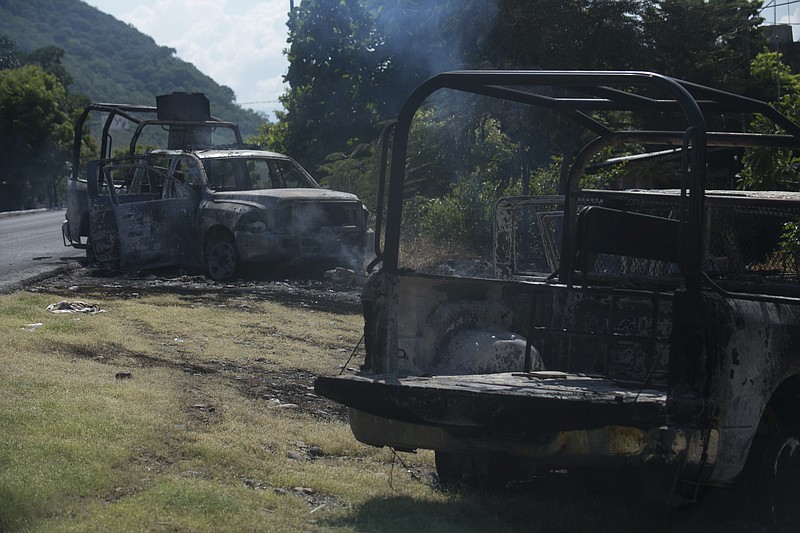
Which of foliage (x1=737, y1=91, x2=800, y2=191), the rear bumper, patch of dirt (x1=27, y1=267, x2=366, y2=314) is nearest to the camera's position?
the rear bumper

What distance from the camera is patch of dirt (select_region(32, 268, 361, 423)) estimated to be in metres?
7.40

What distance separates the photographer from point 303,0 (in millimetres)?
34062

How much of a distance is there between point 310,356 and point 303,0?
26655 millimetres

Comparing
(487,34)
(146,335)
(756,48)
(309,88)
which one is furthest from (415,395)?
(309,88)

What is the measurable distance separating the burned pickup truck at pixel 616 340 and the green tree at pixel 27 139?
51.8 meters

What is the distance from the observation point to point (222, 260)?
14.6 m

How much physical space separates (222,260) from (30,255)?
5.56m

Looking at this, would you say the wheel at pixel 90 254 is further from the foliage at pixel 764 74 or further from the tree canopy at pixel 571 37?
the foliage at pixel 764 74

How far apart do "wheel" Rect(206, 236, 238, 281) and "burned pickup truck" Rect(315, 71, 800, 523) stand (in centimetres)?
Answer: 845

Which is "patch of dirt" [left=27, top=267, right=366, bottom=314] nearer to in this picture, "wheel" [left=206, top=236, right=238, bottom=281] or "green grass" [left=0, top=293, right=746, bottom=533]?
"wheel" [left=206, top=236, right=238, bottom=281]

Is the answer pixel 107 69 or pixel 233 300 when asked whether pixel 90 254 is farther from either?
pixel 107 69

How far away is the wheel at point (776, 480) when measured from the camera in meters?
4.58

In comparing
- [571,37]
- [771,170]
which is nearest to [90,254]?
[571,37]

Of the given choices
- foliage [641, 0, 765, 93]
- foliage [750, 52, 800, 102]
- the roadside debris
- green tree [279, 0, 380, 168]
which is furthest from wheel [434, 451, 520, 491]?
green tree [279, 0, 380, 168]
